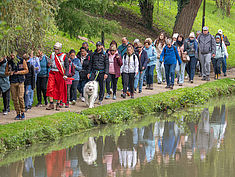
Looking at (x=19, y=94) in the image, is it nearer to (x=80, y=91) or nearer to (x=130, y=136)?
(x=130, y=136)

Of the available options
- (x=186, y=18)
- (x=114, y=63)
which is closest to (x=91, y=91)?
(x=114, y=63)

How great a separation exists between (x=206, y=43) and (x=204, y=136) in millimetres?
9784

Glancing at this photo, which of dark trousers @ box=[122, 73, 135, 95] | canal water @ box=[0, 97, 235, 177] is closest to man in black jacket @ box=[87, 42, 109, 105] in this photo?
dark trousers @ box=[122, 73, 135, 95]

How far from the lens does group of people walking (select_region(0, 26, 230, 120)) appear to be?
13.7 meters

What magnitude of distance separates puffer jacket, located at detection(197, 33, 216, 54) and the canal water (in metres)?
7.97

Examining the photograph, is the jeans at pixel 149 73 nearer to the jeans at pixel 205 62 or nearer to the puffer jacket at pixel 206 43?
the puffer jacket at pixel 206 43

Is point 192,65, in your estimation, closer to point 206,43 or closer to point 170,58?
point 206,43

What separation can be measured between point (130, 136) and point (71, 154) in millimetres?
2230

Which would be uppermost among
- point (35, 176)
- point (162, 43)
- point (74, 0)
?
point (74, 0)

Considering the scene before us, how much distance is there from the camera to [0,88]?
14469 mm

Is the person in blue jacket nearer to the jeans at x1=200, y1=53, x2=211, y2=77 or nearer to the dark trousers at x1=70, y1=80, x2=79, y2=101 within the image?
the jeans at x1=200, y1=53, x2=211, y2=77

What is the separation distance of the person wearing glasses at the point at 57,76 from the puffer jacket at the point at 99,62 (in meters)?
1.27

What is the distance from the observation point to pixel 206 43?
21656 mm

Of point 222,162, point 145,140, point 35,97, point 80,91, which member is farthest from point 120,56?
point 222,162
